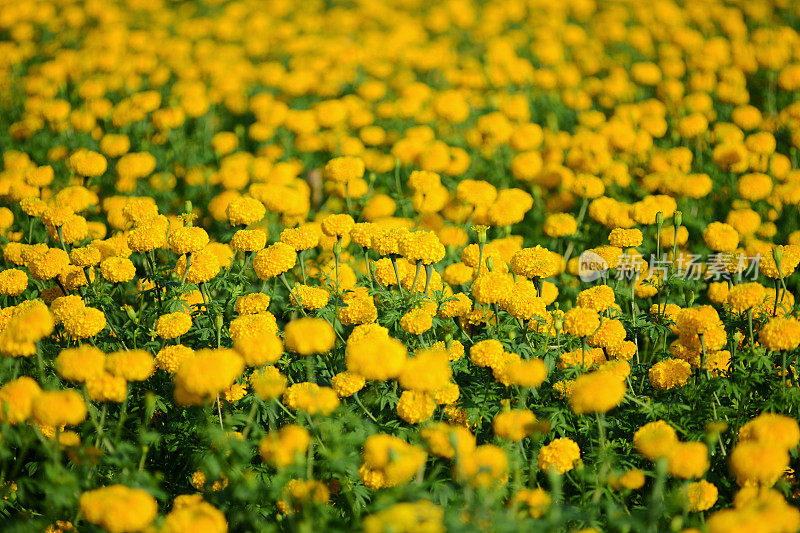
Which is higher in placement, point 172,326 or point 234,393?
point 172,326

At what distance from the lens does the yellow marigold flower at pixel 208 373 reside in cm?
232

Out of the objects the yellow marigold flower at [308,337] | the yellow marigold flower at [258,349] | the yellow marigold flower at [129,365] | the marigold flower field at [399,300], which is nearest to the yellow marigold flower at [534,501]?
the marigold flower field at [399,300]

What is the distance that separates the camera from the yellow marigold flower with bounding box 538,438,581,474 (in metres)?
2.46

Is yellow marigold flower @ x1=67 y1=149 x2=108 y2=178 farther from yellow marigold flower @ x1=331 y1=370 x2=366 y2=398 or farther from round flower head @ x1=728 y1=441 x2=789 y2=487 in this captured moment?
round flower head @ x1=728 y1=441 x2=789 y2=487

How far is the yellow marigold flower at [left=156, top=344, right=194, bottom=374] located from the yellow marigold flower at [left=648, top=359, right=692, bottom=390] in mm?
1944

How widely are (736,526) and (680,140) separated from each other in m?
4.54

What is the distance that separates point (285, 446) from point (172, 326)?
0.89m

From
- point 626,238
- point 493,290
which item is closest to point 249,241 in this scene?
point 493,290

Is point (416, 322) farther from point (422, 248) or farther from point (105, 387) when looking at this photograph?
point (105, 387)

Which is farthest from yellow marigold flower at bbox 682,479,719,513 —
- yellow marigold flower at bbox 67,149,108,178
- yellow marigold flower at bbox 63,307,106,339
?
yellow marigold flower at bbox 67,149,108,178

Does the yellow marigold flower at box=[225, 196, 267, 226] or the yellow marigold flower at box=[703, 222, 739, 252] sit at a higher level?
the yellow marigold flower at box=[225, 196, 267, 226]

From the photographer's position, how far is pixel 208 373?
2.32 meters

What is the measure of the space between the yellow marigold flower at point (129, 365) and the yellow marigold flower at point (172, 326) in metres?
0.33

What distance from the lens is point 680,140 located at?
579 centimetres
